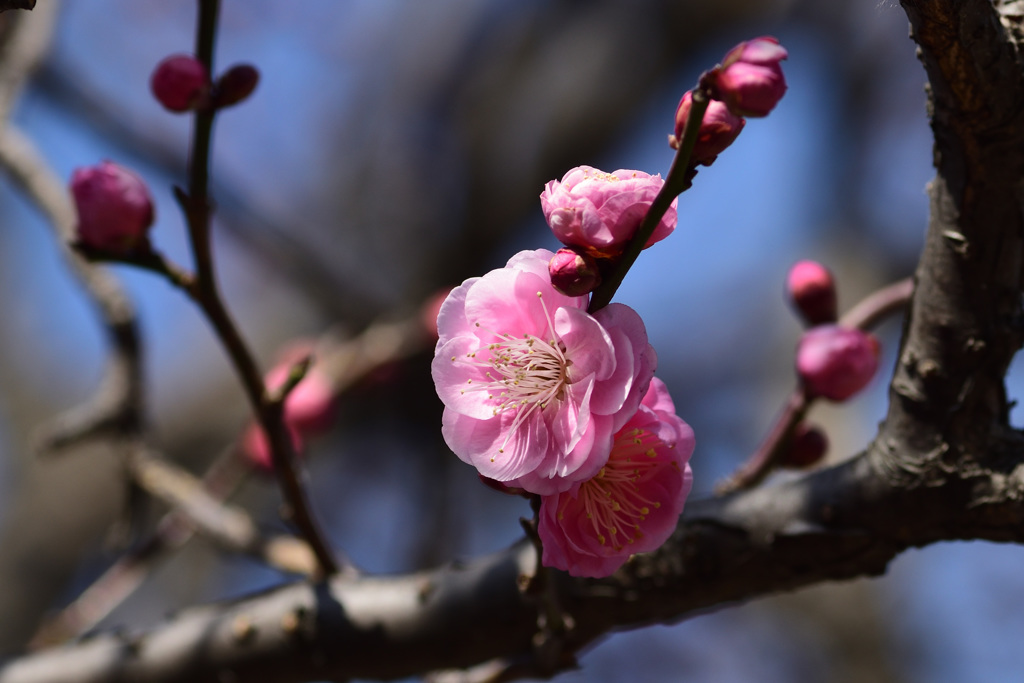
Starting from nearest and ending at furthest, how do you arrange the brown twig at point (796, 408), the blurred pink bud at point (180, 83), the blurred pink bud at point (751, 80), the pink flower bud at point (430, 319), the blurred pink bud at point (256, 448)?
the blurred pink bud at point (751, 80), the blurred pink bud at point (180, 83), the brown twig at point (796, 408), the blurred pink bud at point (256, 448), the pink flower bud at point (430, 319)

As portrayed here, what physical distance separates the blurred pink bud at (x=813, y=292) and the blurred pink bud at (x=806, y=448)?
0.14 metres

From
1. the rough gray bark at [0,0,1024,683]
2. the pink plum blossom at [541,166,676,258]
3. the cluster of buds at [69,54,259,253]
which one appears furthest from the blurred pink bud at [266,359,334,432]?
the pink plum blossom at [541,166,676,258]

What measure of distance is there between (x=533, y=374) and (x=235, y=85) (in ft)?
1.65

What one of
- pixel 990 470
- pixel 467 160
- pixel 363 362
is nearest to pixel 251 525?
pixel 363 362

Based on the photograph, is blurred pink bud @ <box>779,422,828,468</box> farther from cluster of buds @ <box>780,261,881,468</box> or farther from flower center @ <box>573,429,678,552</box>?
flower center @ <box>573,429,678,552</box>

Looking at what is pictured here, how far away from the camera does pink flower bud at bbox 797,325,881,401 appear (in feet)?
3.11

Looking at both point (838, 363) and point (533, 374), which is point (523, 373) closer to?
point (533, 374)

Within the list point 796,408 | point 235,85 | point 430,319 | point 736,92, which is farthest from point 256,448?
point 736,92

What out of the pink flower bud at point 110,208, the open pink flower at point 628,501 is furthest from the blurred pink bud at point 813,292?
the pink flower bud at point 110,208

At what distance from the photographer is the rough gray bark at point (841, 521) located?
0.70 m

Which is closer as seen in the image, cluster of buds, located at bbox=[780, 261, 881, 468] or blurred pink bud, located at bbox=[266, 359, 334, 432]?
cluster of buds, located at bbox=[780, 261, 881, 468]

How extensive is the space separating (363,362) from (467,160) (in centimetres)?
164

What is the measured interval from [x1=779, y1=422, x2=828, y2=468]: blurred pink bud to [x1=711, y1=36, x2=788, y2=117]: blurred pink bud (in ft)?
1.92

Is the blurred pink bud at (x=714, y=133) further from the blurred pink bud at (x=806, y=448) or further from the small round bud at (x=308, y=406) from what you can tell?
the small round bud at (x=308, y=406)
